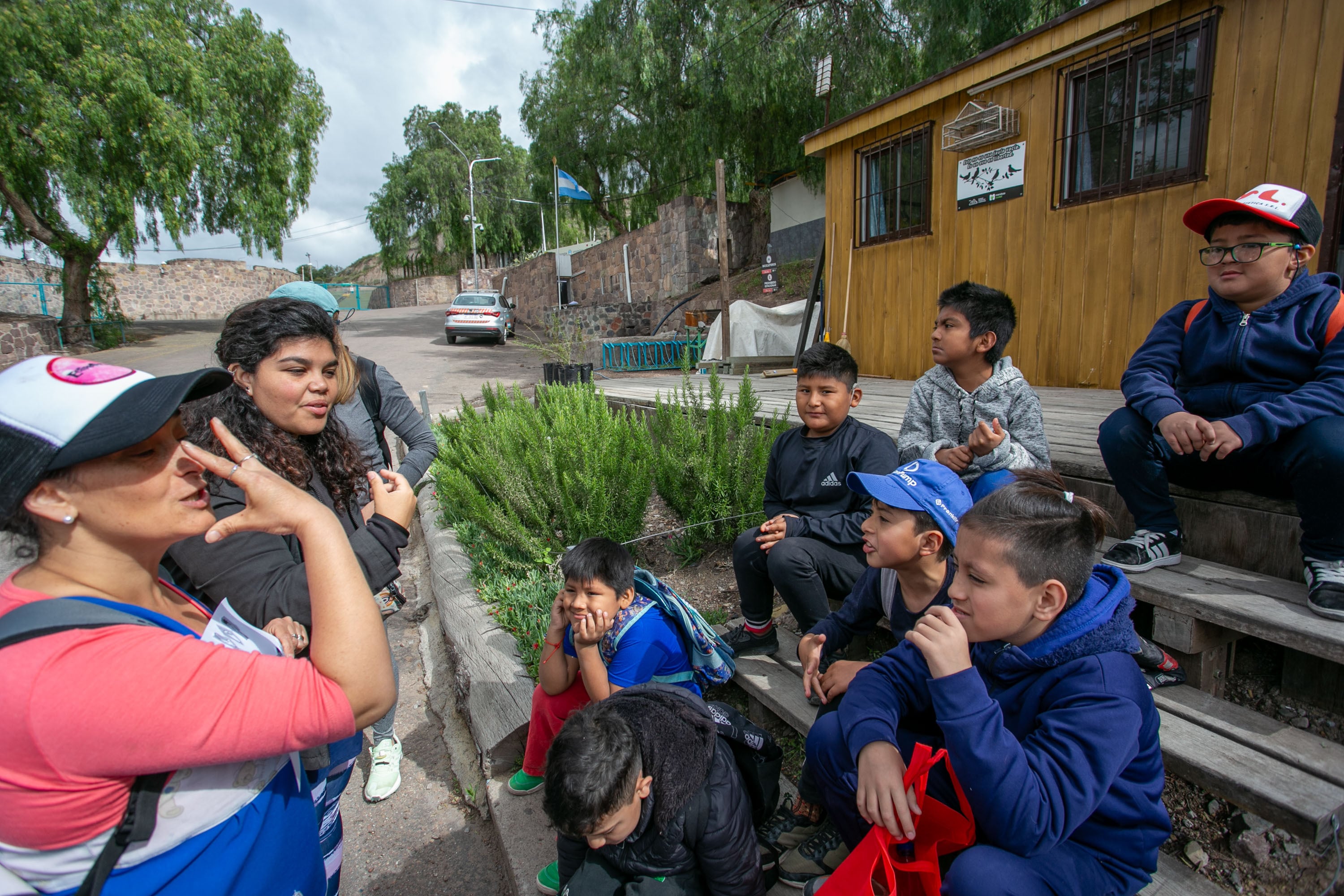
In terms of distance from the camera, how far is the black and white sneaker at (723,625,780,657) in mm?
2607

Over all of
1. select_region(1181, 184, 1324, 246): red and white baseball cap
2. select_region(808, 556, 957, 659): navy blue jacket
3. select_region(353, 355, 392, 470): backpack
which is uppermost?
select_region(1181, 184, 1324, 246): red and white baseball cap

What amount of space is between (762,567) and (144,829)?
2.04 metres

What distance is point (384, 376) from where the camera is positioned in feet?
10.5

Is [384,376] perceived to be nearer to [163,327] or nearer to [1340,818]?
[1340,818]

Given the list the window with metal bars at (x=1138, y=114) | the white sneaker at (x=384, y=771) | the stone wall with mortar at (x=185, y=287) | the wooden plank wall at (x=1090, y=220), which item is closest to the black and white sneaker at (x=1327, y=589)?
the white sneaker at (x=384, y=771)

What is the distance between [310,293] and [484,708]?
6.81 feet

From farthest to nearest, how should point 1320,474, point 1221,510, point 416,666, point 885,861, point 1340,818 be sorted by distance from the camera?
1. point 416,666
2. point 1221,510
3. point 1320,474
4. point 1340,818
5. point 885,861

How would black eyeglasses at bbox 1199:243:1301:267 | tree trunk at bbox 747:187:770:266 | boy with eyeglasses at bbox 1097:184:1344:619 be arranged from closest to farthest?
boy with eyeglasses at bbox 1097:184:1344:619, black eyeglasses at bbox 1199:243:1301:267, tree trunk at bbox 747:187:770:266

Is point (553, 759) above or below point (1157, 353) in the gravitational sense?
below

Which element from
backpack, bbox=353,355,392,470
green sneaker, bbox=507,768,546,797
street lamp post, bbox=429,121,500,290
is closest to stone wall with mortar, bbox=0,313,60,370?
street lamp post, bbox=429,121,500,290

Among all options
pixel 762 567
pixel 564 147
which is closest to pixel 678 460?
pixel 762 567

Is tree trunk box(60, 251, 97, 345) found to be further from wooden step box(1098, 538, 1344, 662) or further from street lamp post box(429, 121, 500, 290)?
wooden step box(1098, 538, 1344, 662)

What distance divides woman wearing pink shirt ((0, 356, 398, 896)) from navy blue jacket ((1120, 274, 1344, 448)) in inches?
102

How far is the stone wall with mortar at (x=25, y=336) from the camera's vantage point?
14.8m
